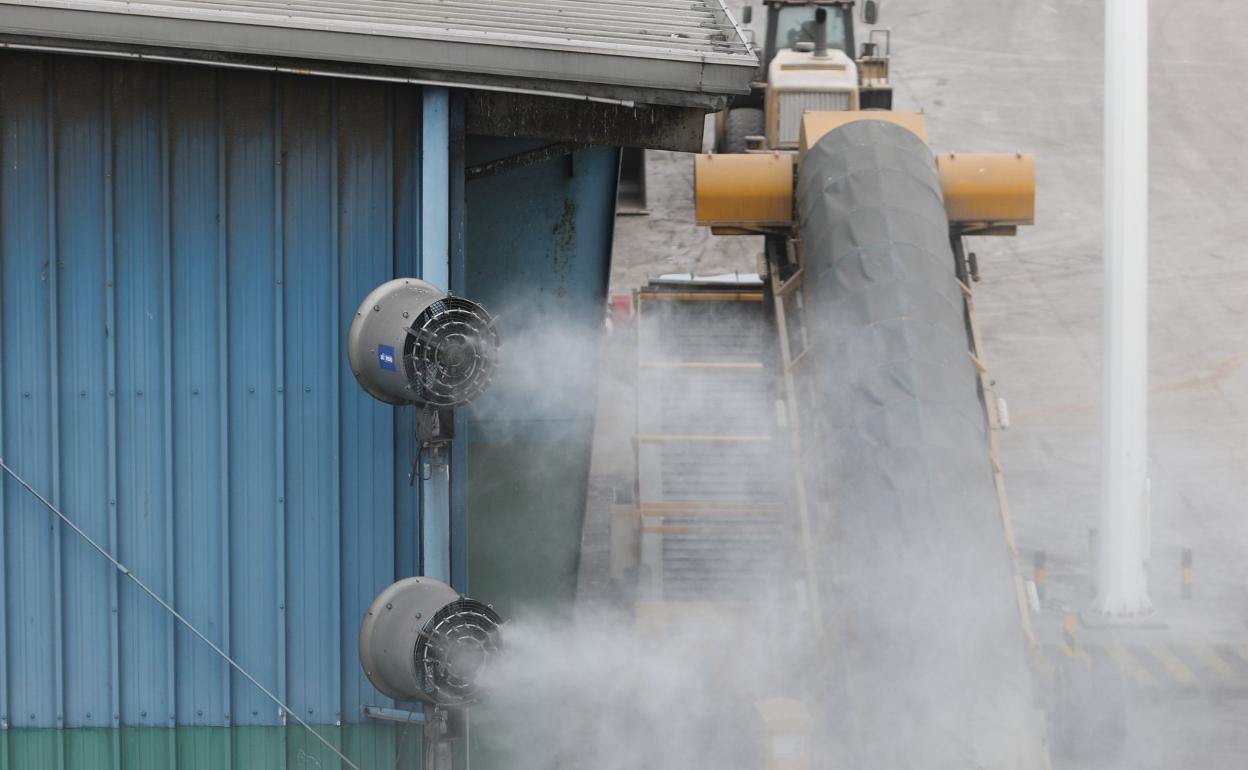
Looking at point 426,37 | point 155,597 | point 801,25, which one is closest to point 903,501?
point 426,37

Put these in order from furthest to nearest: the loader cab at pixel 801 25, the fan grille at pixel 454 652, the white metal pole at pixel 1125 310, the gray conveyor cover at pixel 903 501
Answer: the loader cab at pixel 801 25 → the white metal pole at pixel 1125 310 → the gray conveyor cover at pixel 903 501 → the fan grille at pixel 454 652

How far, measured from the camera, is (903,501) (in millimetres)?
9070

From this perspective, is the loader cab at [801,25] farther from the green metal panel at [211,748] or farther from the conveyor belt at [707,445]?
the green metal panel at [211,748]

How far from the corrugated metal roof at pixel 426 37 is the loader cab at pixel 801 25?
16.8 metres

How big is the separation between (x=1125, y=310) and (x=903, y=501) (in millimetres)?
6754

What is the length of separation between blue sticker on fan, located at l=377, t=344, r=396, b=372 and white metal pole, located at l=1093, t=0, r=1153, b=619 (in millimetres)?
9324

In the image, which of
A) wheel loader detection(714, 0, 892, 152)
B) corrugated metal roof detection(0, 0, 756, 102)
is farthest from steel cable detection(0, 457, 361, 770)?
wheel loader detection(714, 0, 892, 152)

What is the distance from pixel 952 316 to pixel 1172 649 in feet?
22.0

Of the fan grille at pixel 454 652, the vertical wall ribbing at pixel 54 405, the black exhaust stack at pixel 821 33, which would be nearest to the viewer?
the fan grille at pixel 454 652

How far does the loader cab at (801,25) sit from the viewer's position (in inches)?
968

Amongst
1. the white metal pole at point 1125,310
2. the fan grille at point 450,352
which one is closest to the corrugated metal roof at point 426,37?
the fan grille at point 450,352

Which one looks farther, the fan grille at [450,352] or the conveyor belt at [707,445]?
the conveyor belt at [707,445]

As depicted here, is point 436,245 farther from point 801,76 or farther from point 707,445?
point 801,76

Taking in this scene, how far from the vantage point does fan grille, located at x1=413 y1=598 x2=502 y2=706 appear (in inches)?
293
